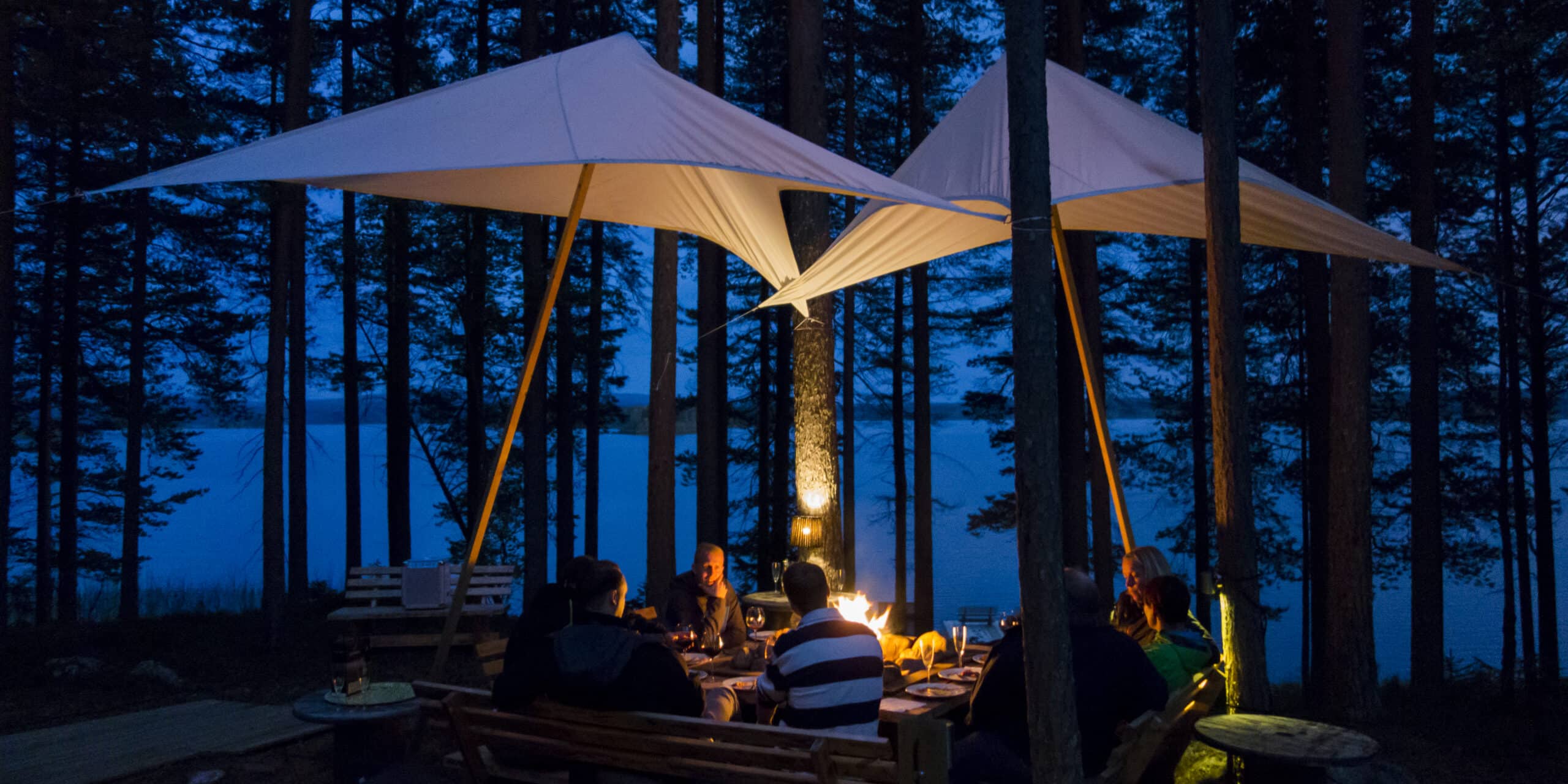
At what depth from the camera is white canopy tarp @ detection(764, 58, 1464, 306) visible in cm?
482

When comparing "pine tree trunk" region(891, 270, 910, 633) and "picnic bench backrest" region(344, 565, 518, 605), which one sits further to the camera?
"pine tree trunk" region(891, 270, 910, 633)

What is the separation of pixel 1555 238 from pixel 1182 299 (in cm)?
409

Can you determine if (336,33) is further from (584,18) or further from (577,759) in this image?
(577,759)

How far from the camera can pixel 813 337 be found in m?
7.78

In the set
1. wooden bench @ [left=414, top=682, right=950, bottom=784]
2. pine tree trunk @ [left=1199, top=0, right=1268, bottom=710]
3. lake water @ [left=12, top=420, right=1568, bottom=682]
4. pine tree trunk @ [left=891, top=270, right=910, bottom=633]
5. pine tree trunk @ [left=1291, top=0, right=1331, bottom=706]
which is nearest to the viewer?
wooden bench @ [left=414, top=682, right=950, bottom=784]

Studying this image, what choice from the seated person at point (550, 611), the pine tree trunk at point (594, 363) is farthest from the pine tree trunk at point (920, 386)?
the seated person at point (550, 611)

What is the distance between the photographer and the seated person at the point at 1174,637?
3.80 m

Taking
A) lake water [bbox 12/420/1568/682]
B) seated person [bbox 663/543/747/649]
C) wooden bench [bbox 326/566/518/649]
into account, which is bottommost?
lake water [bbox 12/420/1568/682]

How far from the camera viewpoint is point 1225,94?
188 inches

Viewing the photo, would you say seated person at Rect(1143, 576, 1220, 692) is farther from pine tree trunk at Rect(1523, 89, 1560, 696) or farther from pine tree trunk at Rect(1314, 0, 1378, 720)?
pine tree trunk at Rect(1523, 89, 1560, 696)

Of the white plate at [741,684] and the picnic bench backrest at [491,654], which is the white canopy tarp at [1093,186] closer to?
the white plate at [741,684]

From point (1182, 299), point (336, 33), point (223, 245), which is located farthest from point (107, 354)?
point (1182, 299)

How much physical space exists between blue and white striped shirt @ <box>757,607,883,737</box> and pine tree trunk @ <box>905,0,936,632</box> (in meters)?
9.01

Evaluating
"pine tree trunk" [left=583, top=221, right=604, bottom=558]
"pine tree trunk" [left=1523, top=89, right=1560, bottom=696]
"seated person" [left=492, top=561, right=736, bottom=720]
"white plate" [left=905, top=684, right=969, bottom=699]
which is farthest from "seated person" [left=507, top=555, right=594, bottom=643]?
"pine tree trunk" [left=1523, top=89, right=1560, bottom=696]
